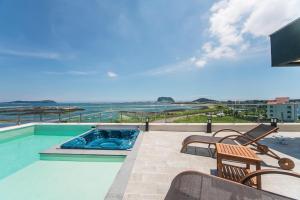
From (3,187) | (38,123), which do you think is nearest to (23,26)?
(38,123)

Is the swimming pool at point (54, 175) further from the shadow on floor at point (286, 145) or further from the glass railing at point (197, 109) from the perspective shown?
the shadow on floor at point (286, 145)

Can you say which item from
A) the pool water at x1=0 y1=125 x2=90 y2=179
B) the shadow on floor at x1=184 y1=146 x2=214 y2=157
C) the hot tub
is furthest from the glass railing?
the shadow on floor at x1=184 y1=146 x2=214 y2=157

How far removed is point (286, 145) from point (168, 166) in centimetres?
383

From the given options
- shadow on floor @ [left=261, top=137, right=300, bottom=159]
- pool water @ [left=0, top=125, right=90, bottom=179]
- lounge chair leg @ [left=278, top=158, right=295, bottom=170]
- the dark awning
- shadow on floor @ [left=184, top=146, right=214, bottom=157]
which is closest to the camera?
lounge chair leg @ [left=278, top=158, right=295, bottom=170]

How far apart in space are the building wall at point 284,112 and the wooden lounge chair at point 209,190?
6.34m

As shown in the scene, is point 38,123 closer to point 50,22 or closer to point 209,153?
point 50,22

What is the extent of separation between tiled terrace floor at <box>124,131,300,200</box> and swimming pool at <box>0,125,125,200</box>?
30.8 inches

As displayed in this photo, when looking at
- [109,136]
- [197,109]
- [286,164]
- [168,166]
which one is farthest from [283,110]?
[109,136]

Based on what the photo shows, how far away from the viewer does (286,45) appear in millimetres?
5574

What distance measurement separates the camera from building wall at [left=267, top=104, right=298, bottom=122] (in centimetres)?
714

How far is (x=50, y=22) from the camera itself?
9859 millimetres

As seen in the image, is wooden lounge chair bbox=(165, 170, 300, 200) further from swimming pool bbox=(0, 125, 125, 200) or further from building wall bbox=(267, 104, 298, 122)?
building wall bbox=(267, 104, 298, 122)

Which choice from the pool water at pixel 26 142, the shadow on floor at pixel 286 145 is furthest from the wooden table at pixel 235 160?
the pool water at pixel 26 142

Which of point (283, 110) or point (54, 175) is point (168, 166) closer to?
point (54, 175)
